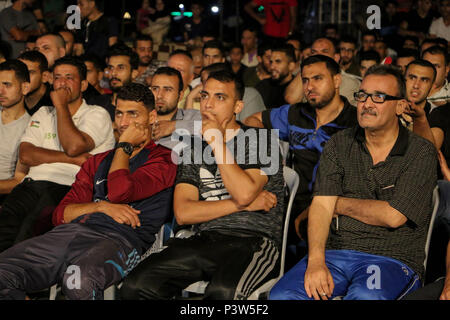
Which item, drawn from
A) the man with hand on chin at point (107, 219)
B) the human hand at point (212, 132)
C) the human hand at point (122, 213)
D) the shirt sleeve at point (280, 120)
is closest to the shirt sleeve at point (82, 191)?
the man with hand on chin at point (107, 219)

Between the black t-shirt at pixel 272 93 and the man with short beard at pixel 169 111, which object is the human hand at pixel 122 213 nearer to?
the man with short beard at pixel 169 111

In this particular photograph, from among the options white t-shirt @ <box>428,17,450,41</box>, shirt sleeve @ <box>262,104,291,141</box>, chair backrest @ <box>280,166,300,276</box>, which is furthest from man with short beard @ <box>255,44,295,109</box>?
white t-shirt @ <box>428,17,450,41</box>

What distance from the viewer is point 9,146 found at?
4.29 meters

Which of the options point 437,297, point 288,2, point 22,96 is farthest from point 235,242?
point 288,2

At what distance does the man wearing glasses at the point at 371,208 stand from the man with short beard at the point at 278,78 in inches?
104

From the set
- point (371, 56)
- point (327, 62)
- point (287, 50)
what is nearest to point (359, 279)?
point (327, 62)

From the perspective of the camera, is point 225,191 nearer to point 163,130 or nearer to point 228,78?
point 228,78

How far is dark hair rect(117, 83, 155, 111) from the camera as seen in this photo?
3533mm

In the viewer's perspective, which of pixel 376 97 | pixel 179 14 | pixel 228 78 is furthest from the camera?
pixel 179 14

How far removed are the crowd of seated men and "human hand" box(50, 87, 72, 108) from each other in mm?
24

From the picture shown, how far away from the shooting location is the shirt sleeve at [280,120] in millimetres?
4312

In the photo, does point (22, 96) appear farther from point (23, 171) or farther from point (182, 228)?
point (182, 228)

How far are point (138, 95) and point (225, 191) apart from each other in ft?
3.02

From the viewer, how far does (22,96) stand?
4.43 meters
